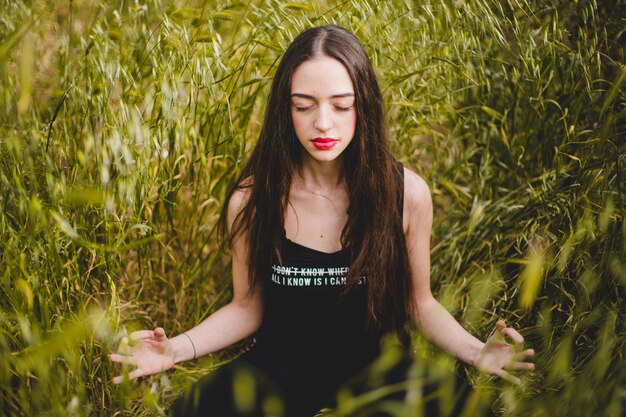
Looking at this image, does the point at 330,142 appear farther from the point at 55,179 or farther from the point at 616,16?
the point at 616,16

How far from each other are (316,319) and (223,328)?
244 mm

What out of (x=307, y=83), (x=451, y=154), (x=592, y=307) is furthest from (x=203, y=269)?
(x=592, y=307)

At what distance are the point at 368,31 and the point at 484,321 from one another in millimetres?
917

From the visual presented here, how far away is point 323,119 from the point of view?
46.2 inches

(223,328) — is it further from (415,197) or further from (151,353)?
(415,197)

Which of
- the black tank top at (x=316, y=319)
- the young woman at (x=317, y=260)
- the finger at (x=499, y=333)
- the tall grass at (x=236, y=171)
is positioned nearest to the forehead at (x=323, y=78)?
the young woman at (x=317, y=260)

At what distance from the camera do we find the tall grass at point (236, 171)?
113cm

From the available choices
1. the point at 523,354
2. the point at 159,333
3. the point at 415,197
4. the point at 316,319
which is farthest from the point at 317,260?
the point at 523,354

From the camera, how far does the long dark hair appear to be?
1267mm

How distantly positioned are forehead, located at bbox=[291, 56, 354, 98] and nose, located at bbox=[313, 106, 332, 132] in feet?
0.11

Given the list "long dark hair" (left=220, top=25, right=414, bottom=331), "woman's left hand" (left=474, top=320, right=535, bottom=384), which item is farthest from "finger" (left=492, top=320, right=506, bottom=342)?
"long dark hair" (left=220, top=25, right=414, bottom=331)

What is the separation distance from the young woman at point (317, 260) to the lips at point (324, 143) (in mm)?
28

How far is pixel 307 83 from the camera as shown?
119 cm

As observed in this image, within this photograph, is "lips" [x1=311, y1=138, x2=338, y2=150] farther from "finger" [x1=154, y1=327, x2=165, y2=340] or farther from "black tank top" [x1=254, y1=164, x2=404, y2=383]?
"finger" [x1=154, y1=327, x2=165, y2=340]
